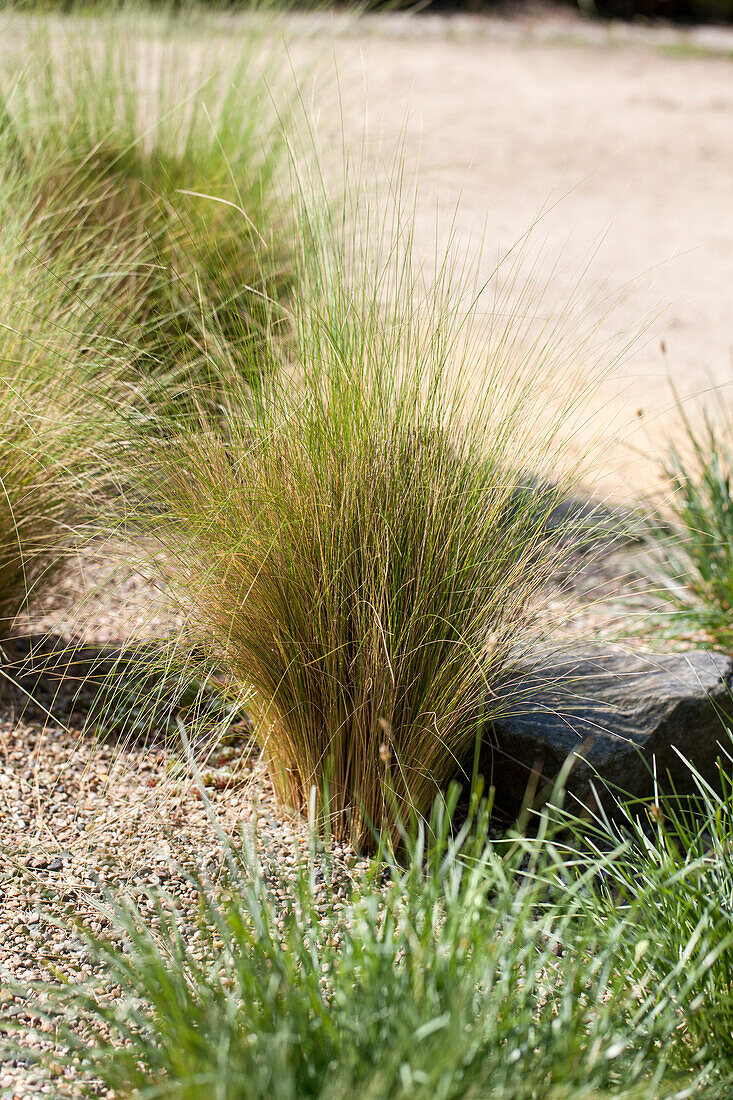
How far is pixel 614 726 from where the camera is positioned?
2.07 metres

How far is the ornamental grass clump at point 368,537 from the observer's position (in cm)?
169

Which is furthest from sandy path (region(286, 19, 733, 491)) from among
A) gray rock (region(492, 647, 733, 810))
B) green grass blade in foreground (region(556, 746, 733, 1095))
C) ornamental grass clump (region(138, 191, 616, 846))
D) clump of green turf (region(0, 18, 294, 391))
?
green grass blade in foreground (region(556, 746, 733, 1095))

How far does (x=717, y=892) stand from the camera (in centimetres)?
149

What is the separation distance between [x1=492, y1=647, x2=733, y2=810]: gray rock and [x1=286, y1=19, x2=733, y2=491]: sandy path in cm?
125

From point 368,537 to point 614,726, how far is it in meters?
0.70

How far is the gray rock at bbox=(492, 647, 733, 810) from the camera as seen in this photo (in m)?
2.01

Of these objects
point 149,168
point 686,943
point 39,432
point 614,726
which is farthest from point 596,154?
point 686,943

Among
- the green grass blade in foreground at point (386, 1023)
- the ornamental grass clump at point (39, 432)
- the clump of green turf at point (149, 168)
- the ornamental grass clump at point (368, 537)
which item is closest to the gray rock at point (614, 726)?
the ornamental grass clump at point (368, 537)

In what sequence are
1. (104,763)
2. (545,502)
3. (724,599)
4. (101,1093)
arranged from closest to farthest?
(101,1093) → (545,502) → (104,763) → (724,599)

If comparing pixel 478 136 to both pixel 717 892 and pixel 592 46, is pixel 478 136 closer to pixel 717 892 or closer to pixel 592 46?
pixel 592 46

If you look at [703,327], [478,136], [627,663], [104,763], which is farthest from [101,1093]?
[478,136]

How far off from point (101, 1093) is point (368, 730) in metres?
0.67

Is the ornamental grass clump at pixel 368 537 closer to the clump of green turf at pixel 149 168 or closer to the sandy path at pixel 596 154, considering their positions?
the clump of green turf at pixel 149 168

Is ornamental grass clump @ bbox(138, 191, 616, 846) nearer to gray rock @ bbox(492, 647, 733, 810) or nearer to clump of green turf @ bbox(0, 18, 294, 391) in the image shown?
gray rock @ bbox(492, 647, 733, 810)
